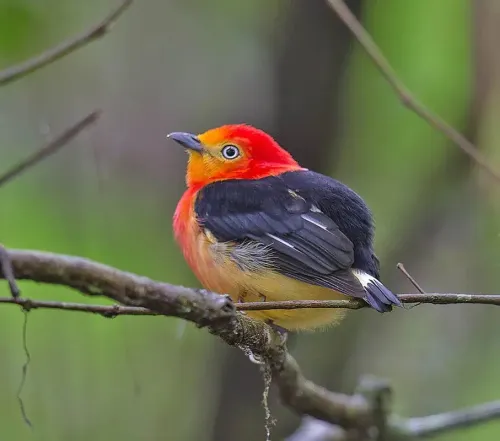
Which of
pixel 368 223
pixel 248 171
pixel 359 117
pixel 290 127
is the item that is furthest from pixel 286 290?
pixel 359 117

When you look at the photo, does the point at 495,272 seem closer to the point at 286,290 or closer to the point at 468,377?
the point at 468,377

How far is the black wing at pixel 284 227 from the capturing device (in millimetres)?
3412

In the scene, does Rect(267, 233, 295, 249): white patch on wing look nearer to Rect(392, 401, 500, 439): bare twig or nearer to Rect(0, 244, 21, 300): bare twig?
Rect(392, 401, 500, 439): bare twig

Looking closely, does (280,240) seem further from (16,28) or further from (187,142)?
Result: (16,28)

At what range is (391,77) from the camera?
3.64 metres

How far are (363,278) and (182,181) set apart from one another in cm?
351

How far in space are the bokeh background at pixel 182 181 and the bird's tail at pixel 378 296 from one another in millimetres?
2455

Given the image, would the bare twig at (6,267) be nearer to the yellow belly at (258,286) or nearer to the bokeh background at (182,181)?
the yellow belly at (258,286)

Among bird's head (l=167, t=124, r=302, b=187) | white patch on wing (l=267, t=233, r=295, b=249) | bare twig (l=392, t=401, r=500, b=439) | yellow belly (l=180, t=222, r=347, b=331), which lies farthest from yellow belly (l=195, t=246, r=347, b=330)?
bare twig (l=392, t=401, r=500, b=439)

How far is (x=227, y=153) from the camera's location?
4449mm

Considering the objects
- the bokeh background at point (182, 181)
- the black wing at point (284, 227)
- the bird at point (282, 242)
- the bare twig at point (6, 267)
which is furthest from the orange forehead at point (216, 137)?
the bare twig at point (6, 267)

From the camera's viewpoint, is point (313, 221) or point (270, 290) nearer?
point (270, 290)

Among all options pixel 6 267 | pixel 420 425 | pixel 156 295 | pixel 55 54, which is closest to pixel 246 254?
pixel 55 54

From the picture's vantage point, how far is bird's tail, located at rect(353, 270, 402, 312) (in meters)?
2.89
